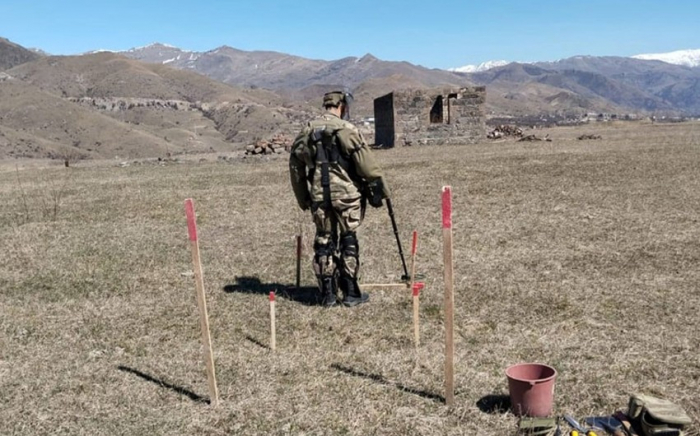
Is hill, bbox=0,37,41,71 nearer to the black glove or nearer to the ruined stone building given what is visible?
the ruined stone building

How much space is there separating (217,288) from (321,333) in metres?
1.99

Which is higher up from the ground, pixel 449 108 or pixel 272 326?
pixel 449 108

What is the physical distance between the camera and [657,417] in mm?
3688

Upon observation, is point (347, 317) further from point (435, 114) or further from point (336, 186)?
point (435, 114)

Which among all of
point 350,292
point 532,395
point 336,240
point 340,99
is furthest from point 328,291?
point 532,395

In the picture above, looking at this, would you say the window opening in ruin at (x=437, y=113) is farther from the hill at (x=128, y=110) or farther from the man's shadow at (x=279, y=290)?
the hill at (x=128, y=110)

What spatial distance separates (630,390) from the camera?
4559mm

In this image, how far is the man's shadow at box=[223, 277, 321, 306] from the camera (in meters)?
6.94

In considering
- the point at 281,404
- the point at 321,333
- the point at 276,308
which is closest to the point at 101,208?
the point at 276,308

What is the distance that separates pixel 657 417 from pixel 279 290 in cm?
439

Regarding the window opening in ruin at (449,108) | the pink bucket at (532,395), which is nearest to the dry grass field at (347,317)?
the pink bucket at (532,395)

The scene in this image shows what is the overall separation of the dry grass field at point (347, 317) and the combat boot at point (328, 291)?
14cm

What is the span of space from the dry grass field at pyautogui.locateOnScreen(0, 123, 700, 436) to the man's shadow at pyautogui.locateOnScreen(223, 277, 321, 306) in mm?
40

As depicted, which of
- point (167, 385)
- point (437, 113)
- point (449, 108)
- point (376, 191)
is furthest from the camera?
point (437, 113)
